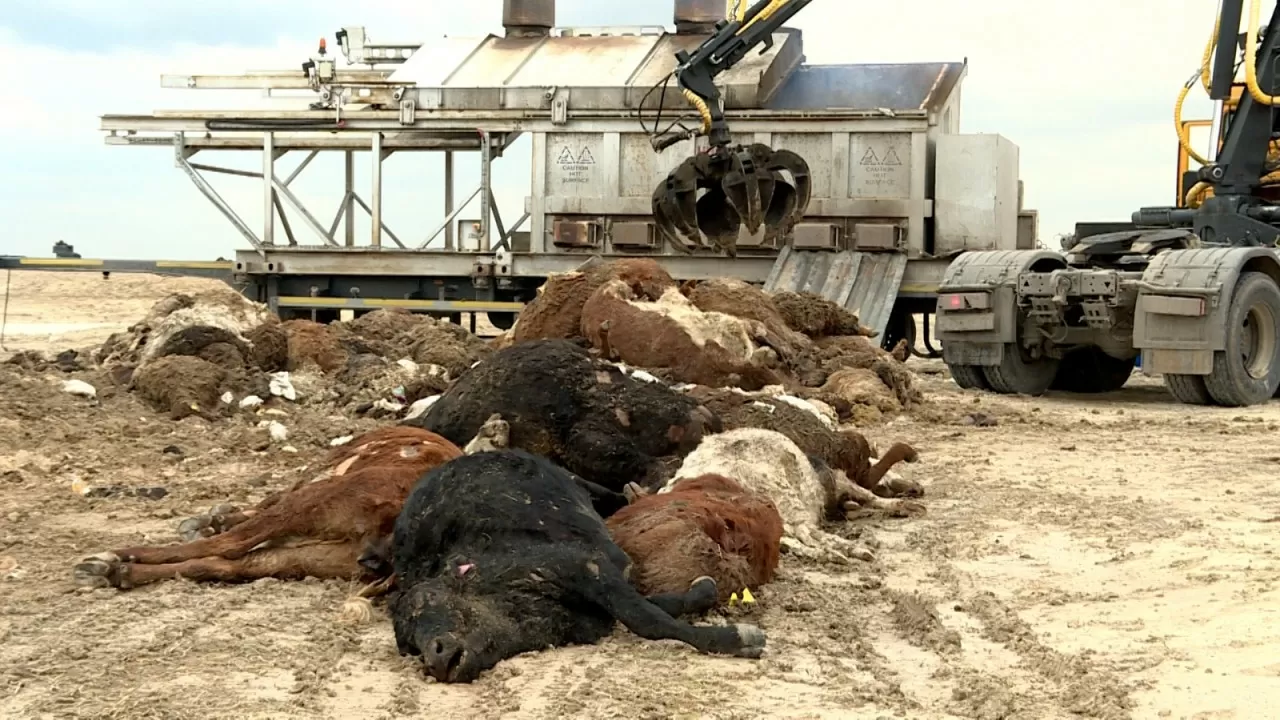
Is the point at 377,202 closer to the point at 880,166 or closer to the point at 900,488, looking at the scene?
the point at 880,166

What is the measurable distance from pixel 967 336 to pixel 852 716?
398 inches

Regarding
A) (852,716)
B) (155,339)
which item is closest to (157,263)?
(155,339)

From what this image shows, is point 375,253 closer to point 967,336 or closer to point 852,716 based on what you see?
point 967,336

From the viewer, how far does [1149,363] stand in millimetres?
12805

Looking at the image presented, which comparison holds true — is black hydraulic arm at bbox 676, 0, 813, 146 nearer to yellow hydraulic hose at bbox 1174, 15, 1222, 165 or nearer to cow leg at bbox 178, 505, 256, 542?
yellow hydraulic hose at bbox 1174, 15, 1222, 165

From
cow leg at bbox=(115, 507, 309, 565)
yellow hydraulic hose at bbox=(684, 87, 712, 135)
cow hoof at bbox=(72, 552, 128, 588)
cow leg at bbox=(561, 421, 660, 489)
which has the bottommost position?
cow hoof at bbox=(72, 552, 128, 588)

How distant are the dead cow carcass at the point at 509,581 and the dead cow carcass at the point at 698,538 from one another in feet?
0.43

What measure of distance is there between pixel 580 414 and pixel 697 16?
12.9 meters

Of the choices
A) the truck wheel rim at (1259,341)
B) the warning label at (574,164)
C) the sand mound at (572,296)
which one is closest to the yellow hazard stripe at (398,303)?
the warning label at (574,164)

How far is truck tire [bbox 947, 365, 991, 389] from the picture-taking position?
14.2 metres

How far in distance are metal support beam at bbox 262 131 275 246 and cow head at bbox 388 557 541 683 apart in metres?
15.3

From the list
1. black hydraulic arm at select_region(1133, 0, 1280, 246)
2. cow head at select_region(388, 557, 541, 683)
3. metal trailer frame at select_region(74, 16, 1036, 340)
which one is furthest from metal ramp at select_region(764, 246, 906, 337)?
cow head at select_region(388, 557, 541, 683)

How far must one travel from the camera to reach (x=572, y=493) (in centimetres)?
529

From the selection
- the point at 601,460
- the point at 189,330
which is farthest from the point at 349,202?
the point at 601,460
